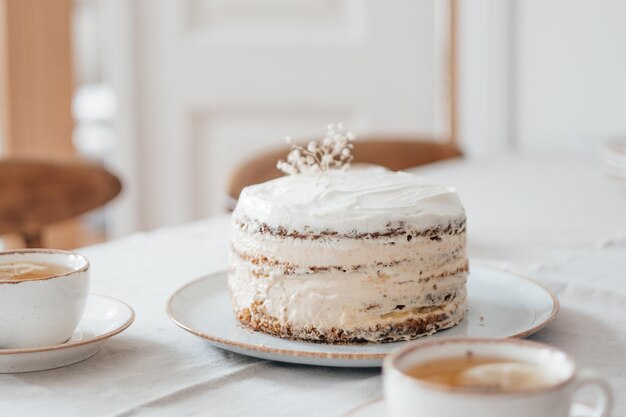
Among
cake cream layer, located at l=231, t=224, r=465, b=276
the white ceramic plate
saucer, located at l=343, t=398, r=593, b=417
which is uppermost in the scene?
cake cream layer, located at l=231, t=224, r=465, b=276

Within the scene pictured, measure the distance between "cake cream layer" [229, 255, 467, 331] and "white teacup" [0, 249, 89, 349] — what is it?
0.53ft


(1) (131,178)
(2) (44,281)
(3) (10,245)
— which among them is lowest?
(3) (10,245)

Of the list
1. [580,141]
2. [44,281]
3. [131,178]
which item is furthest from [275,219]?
[131,178]

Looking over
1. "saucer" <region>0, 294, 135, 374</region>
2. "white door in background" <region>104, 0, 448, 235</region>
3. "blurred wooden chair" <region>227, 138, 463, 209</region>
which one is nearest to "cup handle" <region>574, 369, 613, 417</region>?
"saucer" <region>0, 294, 135, 374</region>

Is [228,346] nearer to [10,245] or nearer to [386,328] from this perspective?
[386,328]

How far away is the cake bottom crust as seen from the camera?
79 centimetres

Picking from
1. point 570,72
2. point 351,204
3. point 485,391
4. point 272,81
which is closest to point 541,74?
point 570,72

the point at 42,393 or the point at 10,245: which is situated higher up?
the point at 42,393

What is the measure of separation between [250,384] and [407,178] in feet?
0.90

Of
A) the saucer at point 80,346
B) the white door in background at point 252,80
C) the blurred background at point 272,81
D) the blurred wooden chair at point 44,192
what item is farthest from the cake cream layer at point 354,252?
the white door in background at point 252,80

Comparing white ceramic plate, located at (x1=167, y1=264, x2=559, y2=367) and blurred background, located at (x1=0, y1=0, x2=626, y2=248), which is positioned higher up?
blurred background, located at (x1=0, y1=0, x2=626, y2=248)

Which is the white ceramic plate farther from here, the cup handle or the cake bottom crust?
the cup handle

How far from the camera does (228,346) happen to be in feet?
2.50

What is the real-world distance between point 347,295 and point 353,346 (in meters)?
0.04
